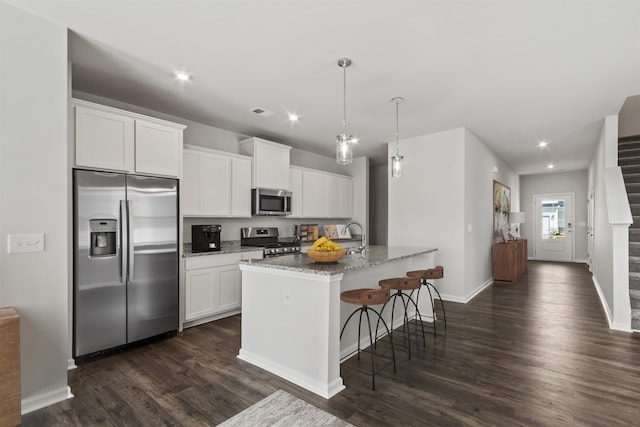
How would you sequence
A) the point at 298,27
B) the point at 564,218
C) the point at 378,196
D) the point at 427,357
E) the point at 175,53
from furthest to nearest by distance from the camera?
the point at 564,218
the point at 378,196
the point at 427,357
the point at 175,53
the point at 298,27

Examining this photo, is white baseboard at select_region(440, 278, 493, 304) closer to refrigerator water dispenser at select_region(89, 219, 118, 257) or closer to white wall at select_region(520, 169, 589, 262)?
refrigerator water dispenser at select_region(89, 219, 118, 257)

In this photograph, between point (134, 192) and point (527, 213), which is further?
point (527, 213)

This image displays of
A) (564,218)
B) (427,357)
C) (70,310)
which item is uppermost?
(564,218)

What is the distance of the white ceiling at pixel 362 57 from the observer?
2193mm

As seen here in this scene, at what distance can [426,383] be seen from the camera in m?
2.52

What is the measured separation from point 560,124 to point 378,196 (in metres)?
3.93

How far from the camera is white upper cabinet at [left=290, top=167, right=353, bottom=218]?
230 inches

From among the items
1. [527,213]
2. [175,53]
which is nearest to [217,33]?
[175,53]

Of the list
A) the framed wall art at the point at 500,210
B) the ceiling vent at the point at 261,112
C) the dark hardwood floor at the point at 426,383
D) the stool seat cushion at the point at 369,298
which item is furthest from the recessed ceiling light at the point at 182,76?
the framed wall art at the point at 500,210

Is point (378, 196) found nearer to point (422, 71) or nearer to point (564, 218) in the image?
point (422, 71)

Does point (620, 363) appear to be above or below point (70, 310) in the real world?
below

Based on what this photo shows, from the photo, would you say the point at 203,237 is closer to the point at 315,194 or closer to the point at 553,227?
the point at 315,194

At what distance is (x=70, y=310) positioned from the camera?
2799 millimetres

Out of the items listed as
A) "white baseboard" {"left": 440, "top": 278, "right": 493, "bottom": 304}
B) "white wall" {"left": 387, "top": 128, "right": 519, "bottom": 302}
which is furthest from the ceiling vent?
"white baseboard" {"left": 440, "top": 278, "right": 493, "bottom": 304}
